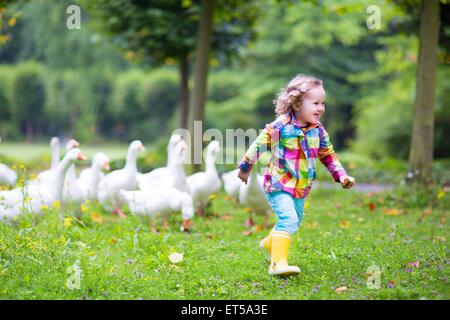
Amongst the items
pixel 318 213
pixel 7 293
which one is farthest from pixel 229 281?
pixel 318 213

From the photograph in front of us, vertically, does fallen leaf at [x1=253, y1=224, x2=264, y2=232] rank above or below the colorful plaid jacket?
below

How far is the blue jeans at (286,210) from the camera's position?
4.42 m

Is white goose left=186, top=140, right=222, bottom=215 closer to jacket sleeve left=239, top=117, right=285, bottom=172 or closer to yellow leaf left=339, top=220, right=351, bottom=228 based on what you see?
yellow leaf left=339, top=220, right=351, bottom=228

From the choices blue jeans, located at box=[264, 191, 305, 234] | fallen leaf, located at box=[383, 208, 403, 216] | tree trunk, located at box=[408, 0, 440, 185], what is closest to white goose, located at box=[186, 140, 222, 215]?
fallen leaf, located at box=[383, 208, 403, 216]

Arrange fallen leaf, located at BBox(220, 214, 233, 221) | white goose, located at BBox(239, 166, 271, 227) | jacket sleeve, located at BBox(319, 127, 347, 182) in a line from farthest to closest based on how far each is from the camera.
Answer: fallen leaf, located at BBox(220, 214, 233, 221)
white goose, located at BBox(239, 166, 271, 227)
jacket sleeve, located at BBox(319, 127, 347, 182)

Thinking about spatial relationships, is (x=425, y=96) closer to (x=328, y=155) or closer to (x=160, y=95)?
(x=328, y=155)

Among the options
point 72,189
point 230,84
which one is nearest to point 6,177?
point 72,189

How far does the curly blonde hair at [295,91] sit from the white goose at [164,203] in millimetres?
2293

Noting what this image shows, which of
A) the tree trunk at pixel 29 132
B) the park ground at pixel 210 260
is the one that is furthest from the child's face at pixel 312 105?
the tree trunk at pixel 29 132

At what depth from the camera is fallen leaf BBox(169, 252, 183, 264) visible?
16.2ft

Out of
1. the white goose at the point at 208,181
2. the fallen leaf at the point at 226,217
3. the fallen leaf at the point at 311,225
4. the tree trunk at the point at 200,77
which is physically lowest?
the fallen leaf at the point at 311,225

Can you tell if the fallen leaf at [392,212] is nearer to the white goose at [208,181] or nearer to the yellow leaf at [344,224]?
the yellow leaf at [344,224]

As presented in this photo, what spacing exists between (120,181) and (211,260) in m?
2.77

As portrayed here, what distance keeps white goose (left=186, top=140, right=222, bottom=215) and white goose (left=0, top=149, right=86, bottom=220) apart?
6.30ft
